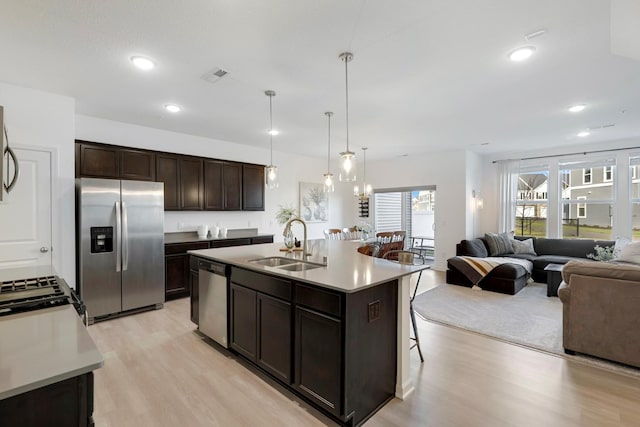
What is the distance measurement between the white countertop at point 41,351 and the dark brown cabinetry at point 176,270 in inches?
133

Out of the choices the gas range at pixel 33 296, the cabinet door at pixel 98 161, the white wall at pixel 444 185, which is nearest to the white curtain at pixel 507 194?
the white wall at pixel 444 185

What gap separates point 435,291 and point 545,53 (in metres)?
A: 3.79

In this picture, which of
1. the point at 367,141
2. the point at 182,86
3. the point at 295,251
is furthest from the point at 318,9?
the point at 367,141

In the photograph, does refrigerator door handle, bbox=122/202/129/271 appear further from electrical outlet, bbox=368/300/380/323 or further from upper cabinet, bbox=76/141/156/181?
electrical outlet, bbox=368/300/380/323

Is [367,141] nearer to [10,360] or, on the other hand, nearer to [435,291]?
[435,291]

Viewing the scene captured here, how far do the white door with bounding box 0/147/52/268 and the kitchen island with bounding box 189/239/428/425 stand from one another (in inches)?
101

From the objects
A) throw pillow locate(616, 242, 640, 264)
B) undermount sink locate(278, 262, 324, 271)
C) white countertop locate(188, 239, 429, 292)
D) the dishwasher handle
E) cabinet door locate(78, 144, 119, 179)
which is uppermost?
cabinet door locate(78, 144, 119, 179)

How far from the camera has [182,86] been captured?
3.35 m

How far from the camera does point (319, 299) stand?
2.05 meters

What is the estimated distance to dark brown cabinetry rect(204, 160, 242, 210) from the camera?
538 cm

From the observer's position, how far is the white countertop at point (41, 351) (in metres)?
0.86

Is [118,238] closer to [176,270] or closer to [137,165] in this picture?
[176,270]

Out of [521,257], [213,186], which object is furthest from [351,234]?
[521,257]

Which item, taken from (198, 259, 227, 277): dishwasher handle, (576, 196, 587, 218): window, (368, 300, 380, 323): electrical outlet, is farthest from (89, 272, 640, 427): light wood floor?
(576, 196, 587, 218): window
